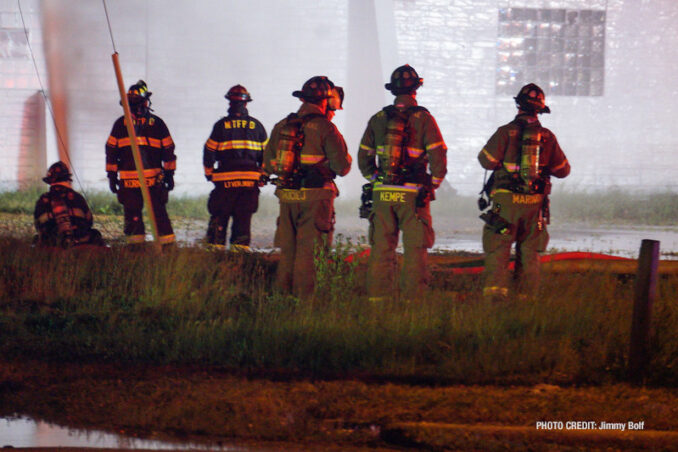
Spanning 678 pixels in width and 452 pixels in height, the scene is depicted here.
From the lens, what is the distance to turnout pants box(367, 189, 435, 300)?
21.5ft

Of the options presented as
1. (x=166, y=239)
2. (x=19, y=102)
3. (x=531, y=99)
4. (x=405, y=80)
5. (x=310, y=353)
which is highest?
(x=19, y=102)

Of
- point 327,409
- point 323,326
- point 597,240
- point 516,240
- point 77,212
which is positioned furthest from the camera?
point 597,240

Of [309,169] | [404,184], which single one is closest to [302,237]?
[309,169]

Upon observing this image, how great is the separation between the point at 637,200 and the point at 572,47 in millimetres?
3820

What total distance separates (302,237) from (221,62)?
10.0 m

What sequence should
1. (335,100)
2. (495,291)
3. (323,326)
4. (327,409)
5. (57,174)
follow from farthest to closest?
(57,174), (335,100), (495,291), (323,326), (327,409)

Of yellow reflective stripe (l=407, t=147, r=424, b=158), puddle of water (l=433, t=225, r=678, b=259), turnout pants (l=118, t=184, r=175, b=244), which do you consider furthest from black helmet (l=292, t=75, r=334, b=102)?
puddle of water (l=433, t=225, r=678, b=259)

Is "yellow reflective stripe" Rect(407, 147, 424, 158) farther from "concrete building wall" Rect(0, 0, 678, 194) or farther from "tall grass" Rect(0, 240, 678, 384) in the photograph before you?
"concrete building wall" Rect(0, 0, 678, 194)

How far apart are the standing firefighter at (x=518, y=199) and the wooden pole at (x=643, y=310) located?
5.43 feet

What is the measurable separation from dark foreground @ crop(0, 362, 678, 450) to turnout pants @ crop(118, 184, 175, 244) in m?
3.55

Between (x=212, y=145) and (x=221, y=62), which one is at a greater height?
(x=221, y=62)

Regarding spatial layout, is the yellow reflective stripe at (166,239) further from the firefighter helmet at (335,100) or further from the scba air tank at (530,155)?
the scba air tank at (530,155)

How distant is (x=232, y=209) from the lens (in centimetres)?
877

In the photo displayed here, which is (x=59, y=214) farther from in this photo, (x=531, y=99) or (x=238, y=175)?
Result: (x=531, y=99)
